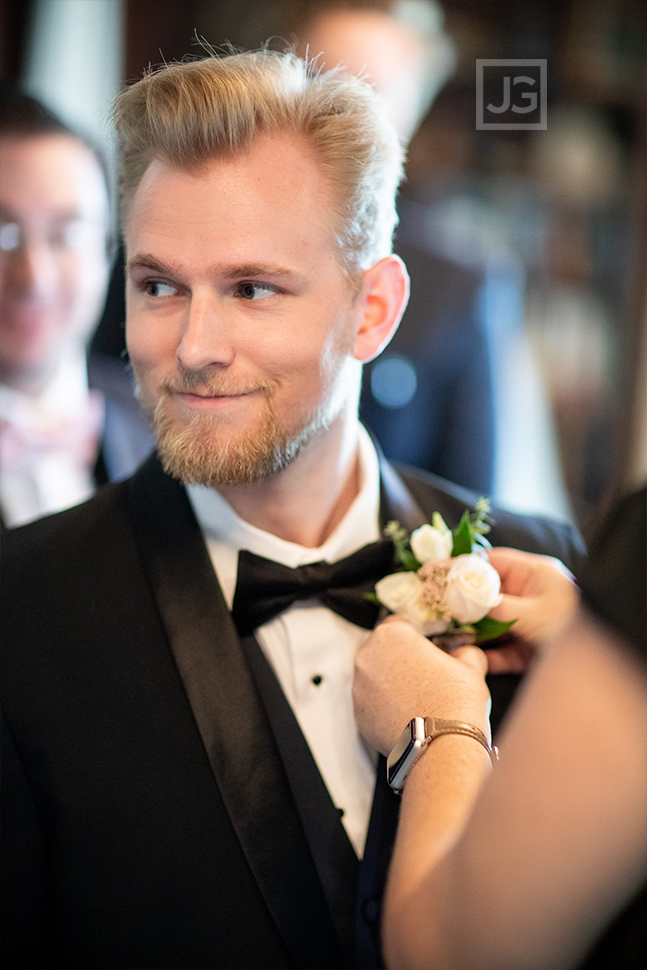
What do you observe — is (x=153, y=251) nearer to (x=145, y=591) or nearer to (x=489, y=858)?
(x=145, y=591)

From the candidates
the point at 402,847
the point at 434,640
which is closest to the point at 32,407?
the point at 434,640

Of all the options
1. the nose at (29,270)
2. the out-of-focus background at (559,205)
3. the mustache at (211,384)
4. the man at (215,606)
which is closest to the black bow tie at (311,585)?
the man at (215,606)

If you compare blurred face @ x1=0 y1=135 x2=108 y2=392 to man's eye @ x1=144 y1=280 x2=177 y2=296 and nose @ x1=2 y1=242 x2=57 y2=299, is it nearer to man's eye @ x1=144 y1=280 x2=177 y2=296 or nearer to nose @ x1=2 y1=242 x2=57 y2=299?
nose @ x1=2 y1=242 x2=57 y2=299

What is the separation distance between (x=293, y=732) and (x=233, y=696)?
115 millimetres

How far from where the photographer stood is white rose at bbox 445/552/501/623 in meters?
1.20

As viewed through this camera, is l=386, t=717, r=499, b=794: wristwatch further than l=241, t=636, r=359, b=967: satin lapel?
No

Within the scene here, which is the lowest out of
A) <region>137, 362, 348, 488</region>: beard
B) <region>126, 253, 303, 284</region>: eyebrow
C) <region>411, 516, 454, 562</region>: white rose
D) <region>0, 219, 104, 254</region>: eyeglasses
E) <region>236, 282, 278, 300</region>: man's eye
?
<region>411, 516, 454, 562</region>: white rose

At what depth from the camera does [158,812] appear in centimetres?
116

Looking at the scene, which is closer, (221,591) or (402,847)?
(402,847)

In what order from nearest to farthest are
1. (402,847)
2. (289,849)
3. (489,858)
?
(489,858) → (402,847) → (289,849)

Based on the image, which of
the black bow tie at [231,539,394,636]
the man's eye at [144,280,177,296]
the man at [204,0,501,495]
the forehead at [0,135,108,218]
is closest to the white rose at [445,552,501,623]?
the black bow tie at [231,539,394,636]

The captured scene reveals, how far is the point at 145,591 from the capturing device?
1268 millimetres

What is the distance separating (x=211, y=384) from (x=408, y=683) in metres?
0.49

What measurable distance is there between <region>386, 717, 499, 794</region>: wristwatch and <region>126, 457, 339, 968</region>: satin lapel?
22 cm
